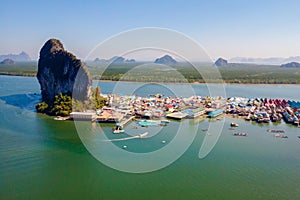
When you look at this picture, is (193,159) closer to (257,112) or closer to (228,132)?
(228,132)

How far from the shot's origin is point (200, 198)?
5613mm

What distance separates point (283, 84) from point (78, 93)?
27.7m

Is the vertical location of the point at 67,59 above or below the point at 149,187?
above

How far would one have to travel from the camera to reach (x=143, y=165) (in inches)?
275

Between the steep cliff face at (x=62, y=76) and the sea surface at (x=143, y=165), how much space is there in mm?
3490

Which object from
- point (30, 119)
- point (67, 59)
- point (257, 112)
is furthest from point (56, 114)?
point (257, 112)

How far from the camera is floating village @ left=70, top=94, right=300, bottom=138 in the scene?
11859 millimetres

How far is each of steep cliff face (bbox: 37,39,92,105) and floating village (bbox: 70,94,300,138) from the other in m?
1.80

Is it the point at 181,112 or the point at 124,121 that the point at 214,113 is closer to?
the point at 181,112

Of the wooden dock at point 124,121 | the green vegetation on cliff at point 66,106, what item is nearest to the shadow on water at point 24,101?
the green vegetation on cliff at point 66,106

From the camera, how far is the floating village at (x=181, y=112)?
38.9 ft

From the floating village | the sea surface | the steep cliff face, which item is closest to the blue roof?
the floating village

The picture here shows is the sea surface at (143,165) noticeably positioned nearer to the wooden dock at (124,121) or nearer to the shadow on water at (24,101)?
the wooden dock at (124,121)

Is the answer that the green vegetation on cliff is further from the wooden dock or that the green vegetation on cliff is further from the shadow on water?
the wooden dock
